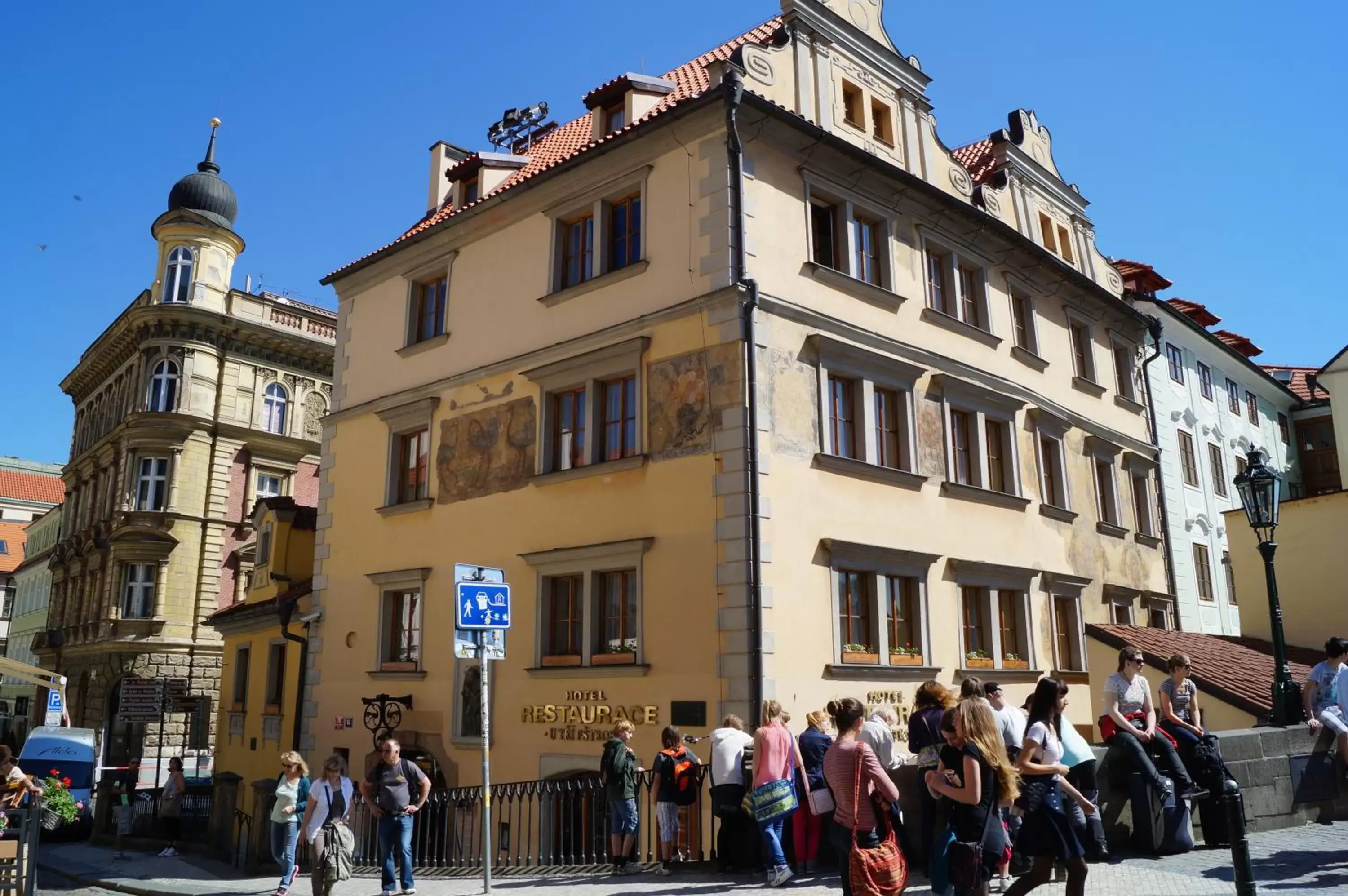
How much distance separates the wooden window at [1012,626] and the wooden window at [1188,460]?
13.0 m

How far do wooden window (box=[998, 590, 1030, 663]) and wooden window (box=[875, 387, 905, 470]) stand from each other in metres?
3.79

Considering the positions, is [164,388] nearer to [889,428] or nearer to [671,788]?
[889,428]

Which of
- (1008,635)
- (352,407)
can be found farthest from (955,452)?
(352,407)

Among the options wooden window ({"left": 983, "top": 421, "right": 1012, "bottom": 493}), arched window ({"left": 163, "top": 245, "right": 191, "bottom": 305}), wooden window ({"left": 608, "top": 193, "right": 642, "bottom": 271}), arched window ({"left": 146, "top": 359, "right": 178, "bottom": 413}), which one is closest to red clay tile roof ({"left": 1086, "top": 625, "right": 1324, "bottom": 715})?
wooden window ({"left": 983, "top": 421, "right": 1012, "bottom": 493})

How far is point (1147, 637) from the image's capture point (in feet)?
69.4

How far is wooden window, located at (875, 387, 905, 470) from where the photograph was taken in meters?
17.6

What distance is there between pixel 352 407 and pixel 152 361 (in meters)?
25.2

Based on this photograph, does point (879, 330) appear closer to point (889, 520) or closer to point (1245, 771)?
point (889, 520)

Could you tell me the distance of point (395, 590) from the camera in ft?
66.6

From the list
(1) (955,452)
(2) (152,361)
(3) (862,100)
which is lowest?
(1) (955,452)

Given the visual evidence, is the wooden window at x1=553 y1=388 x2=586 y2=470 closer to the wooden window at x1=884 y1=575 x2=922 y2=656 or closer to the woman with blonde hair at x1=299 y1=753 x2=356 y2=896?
the wooden window at x1=884 y1=575 x2=922 y2=656

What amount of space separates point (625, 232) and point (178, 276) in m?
33.4

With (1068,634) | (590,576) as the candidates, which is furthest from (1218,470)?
(590,576)

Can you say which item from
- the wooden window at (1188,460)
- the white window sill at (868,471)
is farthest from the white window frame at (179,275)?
the wooden window at (1188,460)
